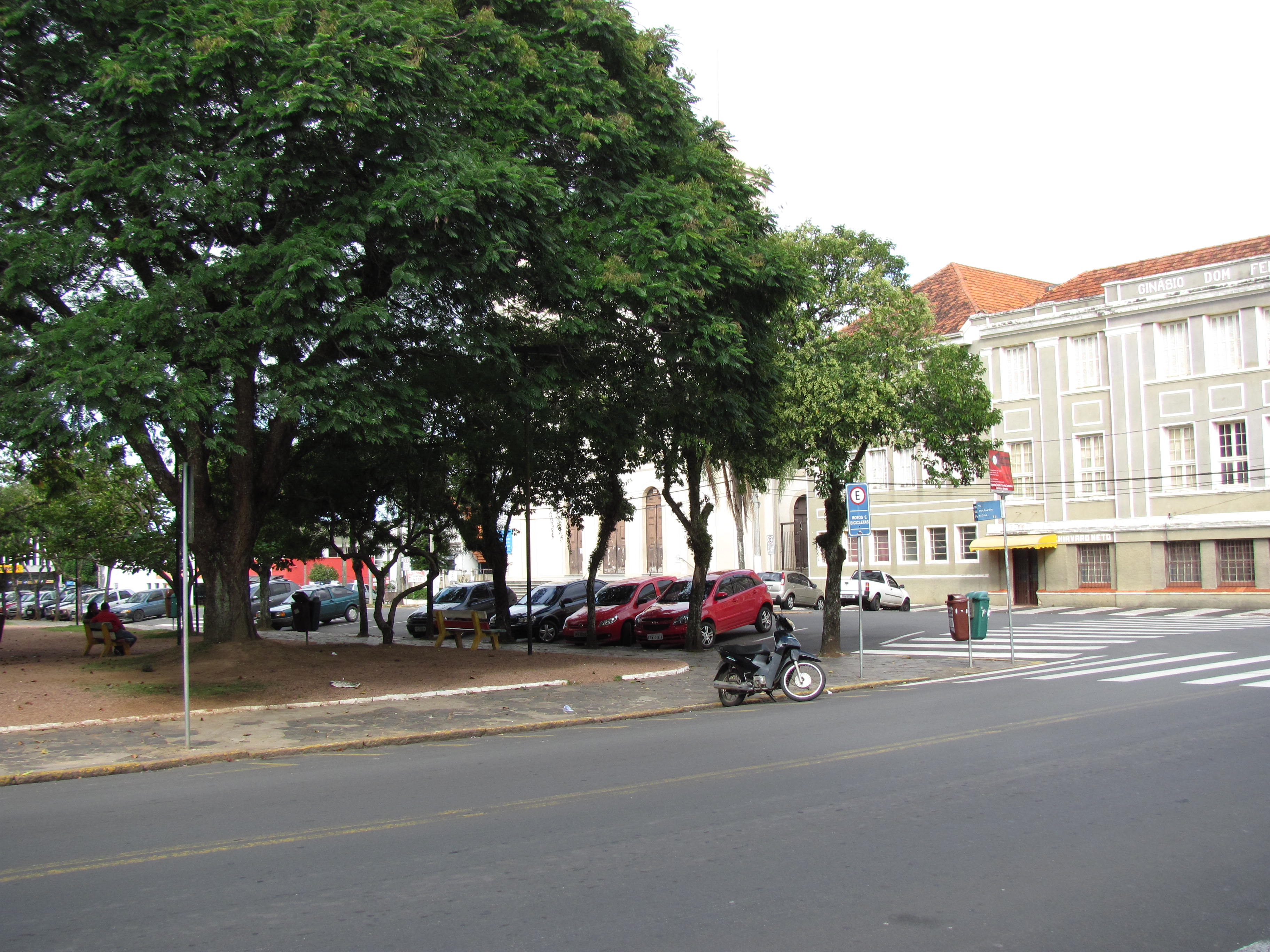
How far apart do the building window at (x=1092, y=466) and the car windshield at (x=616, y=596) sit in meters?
19.9

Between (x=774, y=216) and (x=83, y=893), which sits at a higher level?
(x=774, y=216)

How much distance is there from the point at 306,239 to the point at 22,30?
511cm

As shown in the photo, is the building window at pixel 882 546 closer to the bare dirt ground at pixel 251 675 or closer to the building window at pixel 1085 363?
the building window at pixel 1085 363

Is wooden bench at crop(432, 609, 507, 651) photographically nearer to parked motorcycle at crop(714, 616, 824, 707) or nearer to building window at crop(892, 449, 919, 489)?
Answer: parked motorcycle at crop(714, 616, 824, 707)

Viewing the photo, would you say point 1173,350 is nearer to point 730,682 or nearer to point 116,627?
point 730,682

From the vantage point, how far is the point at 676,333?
1595cm

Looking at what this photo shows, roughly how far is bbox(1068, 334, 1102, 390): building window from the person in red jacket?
32.7m

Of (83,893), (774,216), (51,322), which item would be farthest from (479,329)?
(83,893)

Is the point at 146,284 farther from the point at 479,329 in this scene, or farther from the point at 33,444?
the point at 479,329

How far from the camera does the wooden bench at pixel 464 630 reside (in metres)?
23.6

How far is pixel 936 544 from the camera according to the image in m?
43.3

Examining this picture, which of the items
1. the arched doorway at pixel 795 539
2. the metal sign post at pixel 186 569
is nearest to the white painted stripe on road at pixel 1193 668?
the metal sign post at pixel 186 569

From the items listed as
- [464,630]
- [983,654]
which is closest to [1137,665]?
[983,654]

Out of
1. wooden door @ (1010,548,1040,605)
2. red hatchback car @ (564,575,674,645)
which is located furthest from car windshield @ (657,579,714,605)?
wooden door @ (1010,548,1040,605)
